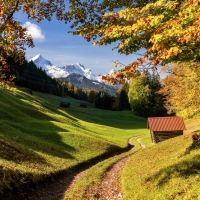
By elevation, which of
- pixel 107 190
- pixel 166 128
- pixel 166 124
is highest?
pixel 166 124

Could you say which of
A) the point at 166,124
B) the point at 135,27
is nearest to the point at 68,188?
the point at 135,27

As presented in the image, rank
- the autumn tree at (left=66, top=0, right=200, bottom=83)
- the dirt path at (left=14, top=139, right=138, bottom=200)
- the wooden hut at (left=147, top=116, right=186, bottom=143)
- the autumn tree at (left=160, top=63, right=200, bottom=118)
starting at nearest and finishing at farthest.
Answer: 1. the autumn tree at (left=66, top=0, right=200, bottom=83)
2. the dirt path at (left=14, top=139, right=138, bottom=200)
3. the autumn tree at (left=160, top=63, right=200, bottom=118)
4. the wooden hut at (left=147, top=116, right=186, bottom=143)

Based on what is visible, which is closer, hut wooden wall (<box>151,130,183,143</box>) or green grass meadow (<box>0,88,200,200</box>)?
green grass meadow (<box>0,88,200,200</box>)

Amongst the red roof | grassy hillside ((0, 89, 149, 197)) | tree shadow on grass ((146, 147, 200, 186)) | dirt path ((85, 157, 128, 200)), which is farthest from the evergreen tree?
tree shadow on grass ((146, 147, 200, 186))

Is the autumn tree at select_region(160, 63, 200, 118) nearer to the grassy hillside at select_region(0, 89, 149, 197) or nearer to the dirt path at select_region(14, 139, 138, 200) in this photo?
the grassy hillside at select_region(0, 89, 149, 197)

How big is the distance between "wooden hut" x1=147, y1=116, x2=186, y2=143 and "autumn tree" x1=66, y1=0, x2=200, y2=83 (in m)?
39.8

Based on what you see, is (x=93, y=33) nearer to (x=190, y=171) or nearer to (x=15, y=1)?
(x=15, y=1)

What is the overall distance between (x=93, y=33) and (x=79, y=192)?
11.4 meters

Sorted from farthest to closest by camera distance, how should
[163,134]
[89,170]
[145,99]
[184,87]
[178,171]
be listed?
[145,99], [163,134], [184,87], [89,170], [178,171]

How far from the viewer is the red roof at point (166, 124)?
163 ft

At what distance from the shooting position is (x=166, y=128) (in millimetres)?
49656

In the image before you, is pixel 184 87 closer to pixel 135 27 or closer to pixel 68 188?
pixel 68 188

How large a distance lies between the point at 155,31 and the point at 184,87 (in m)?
28.2

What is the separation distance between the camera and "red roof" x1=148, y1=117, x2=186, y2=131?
49531 millimetres
